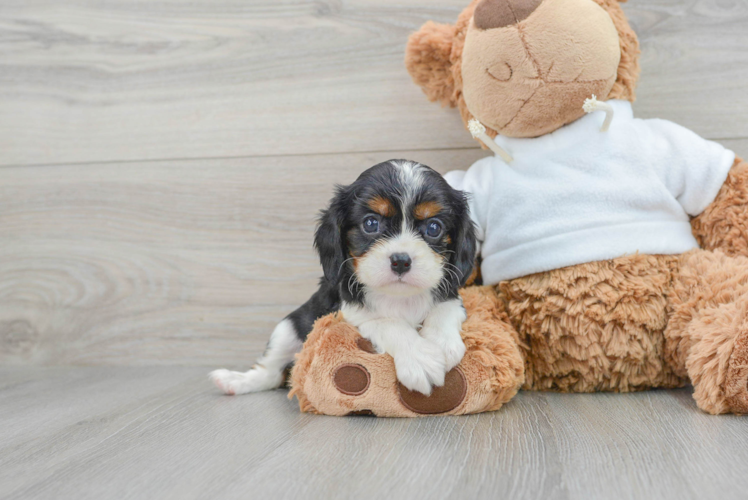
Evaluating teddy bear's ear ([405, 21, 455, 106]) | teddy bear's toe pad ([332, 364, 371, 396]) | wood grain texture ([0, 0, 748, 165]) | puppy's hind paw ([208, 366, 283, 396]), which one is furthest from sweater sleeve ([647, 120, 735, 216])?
puppy's hind paw ([208, 366, 283, 396])

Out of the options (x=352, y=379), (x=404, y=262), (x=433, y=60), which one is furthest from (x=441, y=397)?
(x=433, y=60)

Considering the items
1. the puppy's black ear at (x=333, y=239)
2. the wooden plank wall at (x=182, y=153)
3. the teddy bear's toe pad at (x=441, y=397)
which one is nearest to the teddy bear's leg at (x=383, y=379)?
the teddy bear's toe pad at (x=441, y=397)

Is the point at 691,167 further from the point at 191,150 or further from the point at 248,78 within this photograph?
the point at 191,150

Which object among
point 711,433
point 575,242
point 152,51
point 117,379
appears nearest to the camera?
point 711,433

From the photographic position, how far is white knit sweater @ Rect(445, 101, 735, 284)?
1612mm

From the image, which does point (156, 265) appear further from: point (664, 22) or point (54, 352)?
point (664, 22)

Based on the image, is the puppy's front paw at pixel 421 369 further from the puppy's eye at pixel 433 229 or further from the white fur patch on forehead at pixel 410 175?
the white fur patch on forehead at pixel 410 175

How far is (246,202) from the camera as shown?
2.26 meters

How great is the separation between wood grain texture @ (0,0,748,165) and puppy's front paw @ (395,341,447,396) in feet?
3.12

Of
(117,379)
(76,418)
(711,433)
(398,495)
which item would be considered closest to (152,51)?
(117,379)

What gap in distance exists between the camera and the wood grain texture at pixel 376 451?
1.02m

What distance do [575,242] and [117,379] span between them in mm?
1615

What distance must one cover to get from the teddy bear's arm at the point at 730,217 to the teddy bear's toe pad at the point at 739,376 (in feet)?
1.28

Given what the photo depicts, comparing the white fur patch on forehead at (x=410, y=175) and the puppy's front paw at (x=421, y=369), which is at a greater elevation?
the white fur patch on forehead at (x=410, y=175)
